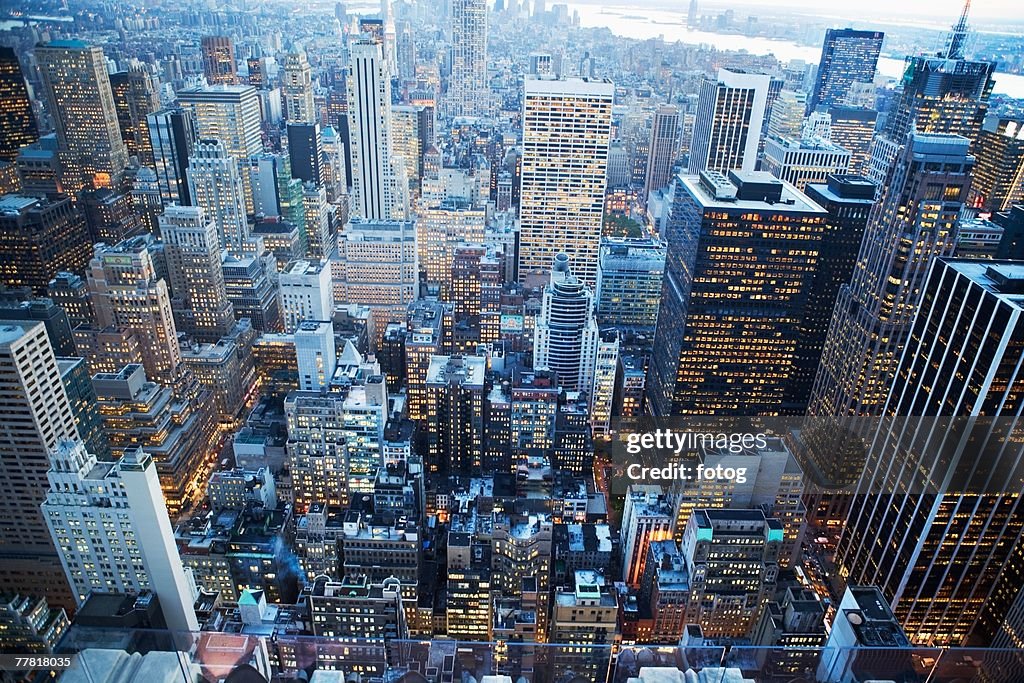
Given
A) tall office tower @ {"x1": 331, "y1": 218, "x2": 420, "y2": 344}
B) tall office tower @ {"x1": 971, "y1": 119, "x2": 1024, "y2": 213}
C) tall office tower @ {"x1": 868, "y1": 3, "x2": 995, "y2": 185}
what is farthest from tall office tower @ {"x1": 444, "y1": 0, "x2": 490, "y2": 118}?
tall office tower @ {"x1": 971, "y1": 119, "x2": 1024, "y2": 213}

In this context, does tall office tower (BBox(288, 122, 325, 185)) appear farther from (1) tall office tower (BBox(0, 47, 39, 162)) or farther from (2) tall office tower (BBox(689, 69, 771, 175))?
(2) tall office tower (BBox(689, 69, 771, 175))

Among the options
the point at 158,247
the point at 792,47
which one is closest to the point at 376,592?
the point at 158,247

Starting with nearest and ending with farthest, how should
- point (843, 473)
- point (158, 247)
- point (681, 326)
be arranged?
point (843, 473) → point (681, 326) → point (158, 247)

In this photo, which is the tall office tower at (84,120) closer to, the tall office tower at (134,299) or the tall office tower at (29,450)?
Answer: the tall office tower at (134,299)

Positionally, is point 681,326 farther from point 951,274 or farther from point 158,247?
point 158,247

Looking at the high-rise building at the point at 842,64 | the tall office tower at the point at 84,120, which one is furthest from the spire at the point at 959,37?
the tall office tower at the point at 84,120

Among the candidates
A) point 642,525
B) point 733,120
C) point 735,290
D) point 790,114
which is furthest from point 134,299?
point 790,114
